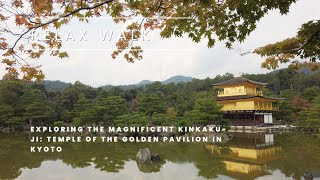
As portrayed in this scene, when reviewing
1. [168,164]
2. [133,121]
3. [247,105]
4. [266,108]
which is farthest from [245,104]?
[168,164]

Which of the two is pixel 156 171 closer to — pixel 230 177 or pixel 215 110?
pixel 230 177

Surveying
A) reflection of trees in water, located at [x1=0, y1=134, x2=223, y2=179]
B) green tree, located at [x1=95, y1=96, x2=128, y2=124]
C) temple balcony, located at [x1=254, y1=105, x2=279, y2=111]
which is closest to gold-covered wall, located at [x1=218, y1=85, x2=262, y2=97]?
temple balcony, located at [x1=254, y1=105, x2=279, y2=111]

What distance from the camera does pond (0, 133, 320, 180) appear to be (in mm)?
9242

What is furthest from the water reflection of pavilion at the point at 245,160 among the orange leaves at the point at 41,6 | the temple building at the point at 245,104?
the temple building at the point at 245,104

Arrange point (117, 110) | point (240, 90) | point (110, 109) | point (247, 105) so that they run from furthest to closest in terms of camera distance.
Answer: point (240, 90), point (247, 105), point (110, 109), point (117, 110)

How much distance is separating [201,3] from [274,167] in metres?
7.87

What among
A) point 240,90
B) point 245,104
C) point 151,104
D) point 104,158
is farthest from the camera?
point 240,90

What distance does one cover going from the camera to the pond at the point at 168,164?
9.24 metres

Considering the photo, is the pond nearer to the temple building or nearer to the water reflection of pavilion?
the water reflection of pavilion

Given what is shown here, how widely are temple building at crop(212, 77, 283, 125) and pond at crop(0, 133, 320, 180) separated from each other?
12.8 m

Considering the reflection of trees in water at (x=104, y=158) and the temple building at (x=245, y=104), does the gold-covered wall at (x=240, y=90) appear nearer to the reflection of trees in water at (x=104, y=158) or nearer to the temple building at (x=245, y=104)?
the temple building at (x=245, y=104)

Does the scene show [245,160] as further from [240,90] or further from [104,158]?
[240,90]

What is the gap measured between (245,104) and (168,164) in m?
18.0

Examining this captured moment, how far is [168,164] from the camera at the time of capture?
1083 cm
